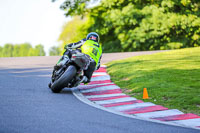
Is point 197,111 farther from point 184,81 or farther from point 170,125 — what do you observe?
point 184,81

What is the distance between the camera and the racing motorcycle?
9297 mm

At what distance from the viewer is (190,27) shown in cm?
3000

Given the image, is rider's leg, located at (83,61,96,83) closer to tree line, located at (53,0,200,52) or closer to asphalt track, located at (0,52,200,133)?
asphalt track, located at (0,52,200,133)

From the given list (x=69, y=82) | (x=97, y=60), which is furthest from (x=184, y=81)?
(x=69, y=82)

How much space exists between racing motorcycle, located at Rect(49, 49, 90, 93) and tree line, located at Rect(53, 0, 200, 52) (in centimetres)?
2039

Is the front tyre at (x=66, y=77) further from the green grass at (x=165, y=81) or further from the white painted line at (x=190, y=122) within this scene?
the white painted line at (x=190, y=122)

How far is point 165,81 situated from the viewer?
37.4 ft

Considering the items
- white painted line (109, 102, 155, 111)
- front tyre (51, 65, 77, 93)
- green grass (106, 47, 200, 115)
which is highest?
front tyre (51, 65, 77, 93)

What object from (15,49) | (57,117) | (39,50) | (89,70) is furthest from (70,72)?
(15,49)

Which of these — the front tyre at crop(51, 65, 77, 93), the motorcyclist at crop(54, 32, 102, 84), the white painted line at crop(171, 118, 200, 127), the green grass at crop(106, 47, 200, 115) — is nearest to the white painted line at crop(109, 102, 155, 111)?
the green grass at crop(106, 47, 200, 115)

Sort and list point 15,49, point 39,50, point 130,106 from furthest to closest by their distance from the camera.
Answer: point 15,49 → point 39,50 → point 130,106

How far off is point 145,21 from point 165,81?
1887 cm

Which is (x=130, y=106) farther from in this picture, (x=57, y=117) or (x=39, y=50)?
(x=39, y=50)

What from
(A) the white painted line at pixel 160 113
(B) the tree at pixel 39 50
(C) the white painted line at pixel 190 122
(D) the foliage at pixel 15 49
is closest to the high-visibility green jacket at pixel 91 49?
(A) the white painted line at pixel 160 113
